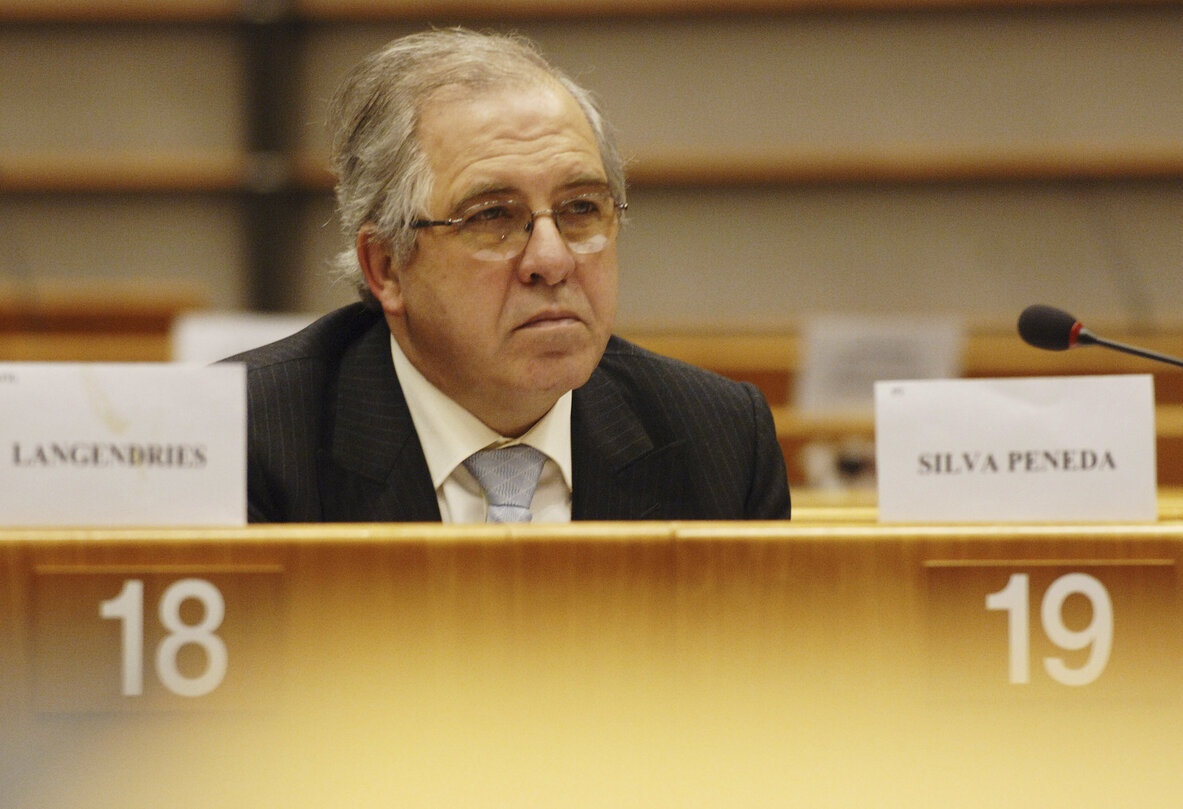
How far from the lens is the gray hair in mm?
1434

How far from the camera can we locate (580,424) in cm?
152

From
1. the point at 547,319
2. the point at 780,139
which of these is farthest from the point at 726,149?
the point at 547,319

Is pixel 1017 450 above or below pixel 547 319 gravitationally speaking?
below

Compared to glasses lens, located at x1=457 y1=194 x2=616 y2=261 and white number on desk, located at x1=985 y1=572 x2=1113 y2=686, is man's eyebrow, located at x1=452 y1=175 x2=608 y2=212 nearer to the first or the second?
glasses lens, located at x1=457 y1=194 x2=616 y2=261

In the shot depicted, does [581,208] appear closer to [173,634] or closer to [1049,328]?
[1049,328]

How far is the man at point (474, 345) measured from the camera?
54.5 inches

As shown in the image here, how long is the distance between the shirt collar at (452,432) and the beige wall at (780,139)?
3.65 meters

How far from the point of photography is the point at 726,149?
17.2 ft

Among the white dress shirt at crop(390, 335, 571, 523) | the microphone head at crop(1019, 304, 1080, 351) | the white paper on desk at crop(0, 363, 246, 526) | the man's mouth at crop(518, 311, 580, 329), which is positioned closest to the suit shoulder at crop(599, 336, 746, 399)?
the white dress shirt at crop(390, 335, 571, 523)

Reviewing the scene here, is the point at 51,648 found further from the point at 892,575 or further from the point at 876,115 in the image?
the point at 876,115

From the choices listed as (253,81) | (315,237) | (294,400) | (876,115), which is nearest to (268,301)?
(315,237)

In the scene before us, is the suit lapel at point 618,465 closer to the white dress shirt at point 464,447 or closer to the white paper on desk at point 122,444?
the white dress shirt at point 464,447

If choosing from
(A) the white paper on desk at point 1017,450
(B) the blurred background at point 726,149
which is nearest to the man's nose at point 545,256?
(A) the white paper on desk at point 1017,450

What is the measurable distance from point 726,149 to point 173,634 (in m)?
4.65
